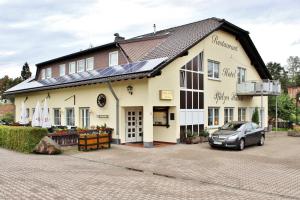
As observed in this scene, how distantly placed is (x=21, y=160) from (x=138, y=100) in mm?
7027

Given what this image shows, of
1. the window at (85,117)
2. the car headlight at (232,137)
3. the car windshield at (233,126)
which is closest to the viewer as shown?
the car headlight at (232,137)

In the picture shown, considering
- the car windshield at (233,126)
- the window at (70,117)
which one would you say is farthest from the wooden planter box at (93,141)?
the window at (70,117)

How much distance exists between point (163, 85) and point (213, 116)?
6.16 meters

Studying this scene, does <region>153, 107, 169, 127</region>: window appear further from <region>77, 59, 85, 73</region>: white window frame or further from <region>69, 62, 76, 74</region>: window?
<region>69, 62, 76, 74</region>: window

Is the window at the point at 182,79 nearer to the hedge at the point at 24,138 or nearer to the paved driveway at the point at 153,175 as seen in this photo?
the paved driveway at the point at 153,175

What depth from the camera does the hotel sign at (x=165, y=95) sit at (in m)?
17.7

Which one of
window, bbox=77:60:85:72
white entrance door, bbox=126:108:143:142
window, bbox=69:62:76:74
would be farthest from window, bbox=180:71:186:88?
window, bbox=69:62:76:74

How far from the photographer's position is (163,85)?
18062 mm

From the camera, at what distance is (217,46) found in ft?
75.5

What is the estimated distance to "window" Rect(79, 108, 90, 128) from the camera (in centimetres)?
2164

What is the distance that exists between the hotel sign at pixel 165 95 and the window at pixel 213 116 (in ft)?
16.2

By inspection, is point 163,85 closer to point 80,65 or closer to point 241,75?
point 80,65

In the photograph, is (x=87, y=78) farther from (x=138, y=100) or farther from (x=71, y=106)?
(x=138, y=100)

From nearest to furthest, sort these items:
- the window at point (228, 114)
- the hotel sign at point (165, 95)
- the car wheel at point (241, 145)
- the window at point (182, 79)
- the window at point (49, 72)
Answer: the car wheel at point (241, 145)
the hotel sign at point (165, 95)
the window at point (182, 79)
the window at point (228, 114)
the window at point (49, 72)
